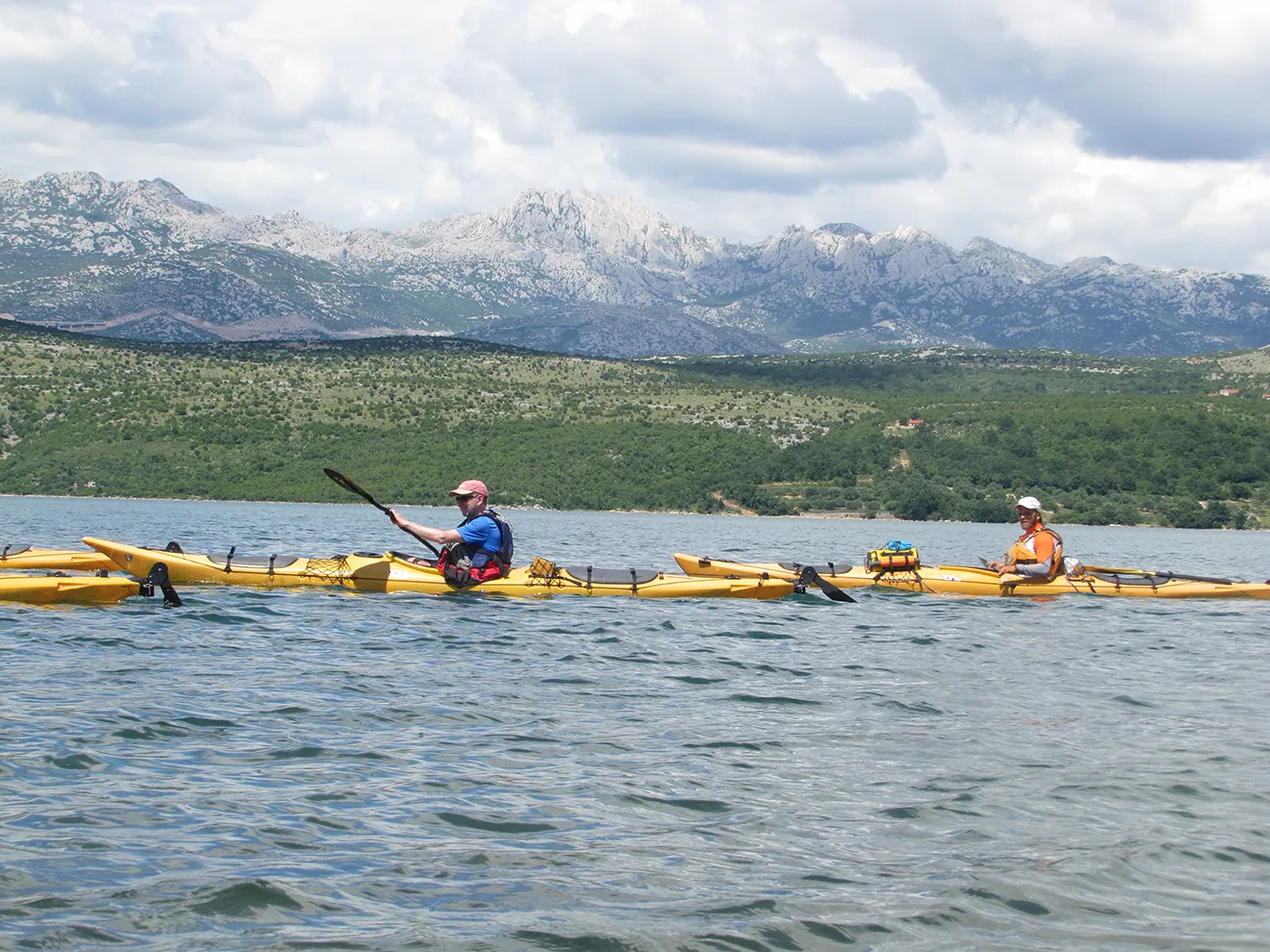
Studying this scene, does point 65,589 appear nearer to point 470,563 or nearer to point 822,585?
point 470,563

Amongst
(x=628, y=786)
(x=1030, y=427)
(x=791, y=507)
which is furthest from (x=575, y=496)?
(x=628, y=786)

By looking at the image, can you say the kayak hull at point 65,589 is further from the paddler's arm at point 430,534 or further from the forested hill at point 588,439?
the forested hill at point 588,439

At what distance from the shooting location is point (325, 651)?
16.6 m

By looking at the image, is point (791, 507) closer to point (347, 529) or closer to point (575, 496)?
point (575, 496)

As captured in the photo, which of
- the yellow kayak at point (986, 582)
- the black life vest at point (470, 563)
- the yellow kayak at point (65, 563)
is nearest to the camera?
the yellow kayak at point (65, 563)

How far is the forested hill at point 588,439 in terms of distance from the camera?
95.9 metres

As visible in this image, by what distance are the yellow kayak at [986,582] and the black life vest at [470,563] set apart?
14.4 feet

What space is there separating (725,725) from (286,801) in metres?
4.80

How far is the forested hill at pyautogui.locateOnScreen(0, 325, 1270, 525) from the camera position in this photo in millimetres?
95875

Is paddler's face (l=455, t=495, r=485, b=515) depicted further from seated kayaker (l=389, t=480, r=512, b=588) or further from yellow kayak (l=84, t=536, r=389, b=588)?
yellow kayak (l=84, t=536, r=389, b=588)

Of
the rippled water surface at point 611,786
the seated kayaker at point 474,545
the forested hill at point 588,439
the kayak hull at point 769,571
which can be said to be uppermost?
the forested hill at point 588,439

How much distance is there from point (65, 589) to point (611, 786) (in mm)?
12892

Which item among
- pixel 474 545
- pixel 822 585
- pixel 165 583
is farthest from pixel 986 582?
pixel 165 583

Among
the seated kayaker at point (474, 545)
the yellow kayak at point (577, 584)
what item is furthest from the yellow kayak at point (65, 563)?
the seated kayaker at point (474, 545)
